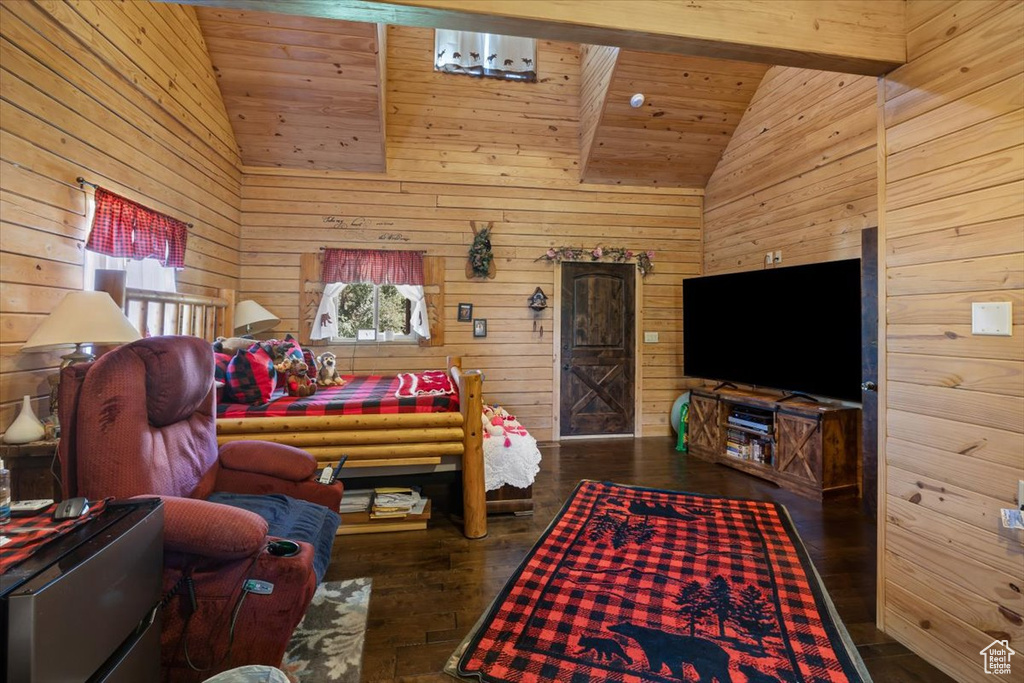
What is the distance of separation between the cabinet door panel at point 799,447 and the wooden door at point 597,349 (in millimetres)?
1856

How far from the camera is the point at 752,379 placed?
162 inches

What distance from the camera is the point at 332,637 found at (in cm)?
181

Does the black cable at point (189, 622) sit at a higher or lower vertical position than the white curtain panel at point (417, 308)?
lower

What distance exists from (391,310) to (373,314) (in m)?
0.21

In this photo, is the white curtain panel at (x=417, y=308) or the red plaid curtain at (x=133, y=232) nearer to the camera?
the red plaid curtain at (x=133, y=232)

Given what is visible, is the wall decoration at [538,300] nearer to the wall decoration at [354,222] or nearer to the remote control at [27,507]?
the wall decoration at [354,222]

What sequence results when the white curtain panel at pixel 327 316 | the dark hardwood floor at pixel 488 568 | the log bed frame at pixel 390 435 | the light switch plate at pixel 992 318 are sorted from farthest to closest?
the white curtain panel at pixel 327 316, the log bed frame at pixel 390 435, the dark hardwood floor at pixel 488 568, the light switch plate at pixel 992 318

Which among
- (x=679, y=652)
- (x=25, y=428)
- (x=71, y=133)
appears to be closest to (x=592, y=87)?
(x=71, y=133)

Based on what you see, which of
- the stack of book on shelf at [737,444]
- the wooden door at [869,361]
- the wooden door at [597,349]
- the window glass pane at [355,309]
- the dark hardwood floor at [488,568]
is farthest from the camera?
the wooden door at [597,349]

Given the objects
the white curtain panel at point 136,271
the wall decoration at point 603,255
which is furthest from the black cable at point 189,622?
the wall decoration at point 603,255

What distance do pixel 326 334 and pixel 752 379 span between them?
174 inches

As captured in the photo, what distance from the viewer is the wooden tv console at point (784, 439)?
3.37 meters

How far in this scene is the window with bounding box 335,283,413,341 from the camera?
4805 mm

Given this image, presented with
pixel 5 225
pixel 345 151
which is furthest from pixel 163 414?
pixel 345 151
